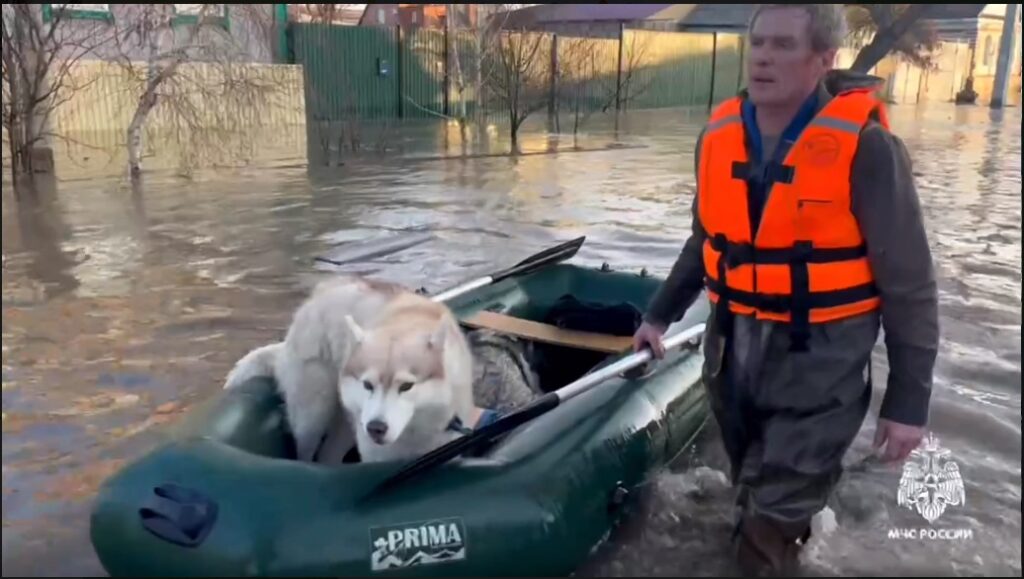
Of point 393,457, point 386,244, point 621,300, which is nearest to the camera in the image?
point 393,457

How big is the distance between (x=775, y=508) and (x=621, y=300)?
269 cm

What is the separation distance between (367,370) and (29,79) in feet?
36.1

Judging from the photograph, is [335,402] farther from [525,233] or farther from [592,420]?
[525,233]

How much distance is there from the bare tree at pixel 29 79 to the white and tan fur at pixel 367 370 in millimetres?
9305

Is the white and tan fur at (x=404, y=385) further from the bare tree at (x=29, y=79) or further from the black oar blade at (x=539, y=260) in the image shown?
the bare tree at (x=29, y=79)

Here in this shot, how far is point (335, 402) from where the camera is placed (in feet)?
12.9

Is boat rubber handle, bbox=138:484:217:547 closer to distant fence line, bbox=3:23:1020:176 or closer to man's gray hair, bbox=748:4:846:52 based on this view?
man's gray hair, bbox=748:4:846:52

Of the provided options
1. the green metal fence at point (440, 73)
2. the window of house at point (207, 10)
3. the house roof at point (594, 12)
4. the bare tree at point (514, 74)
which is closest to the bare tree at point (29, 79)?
the window of house at point (207, 10)

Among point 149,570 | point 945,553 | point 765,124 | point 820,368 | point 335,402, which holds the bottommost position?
point 945,553

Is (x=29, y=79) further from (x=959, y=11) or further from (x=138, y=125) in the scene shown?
(x=959, y=11)

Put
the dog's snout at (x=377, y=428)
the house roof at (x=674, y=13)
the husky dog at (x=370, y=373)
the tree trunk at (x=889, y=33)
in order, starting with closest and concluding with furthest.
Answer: the dog's snout at (x=377, y=428)
the husky dog at (x=370, y=373)
the tree trunk at (x=889, y=33)
the house roof at (x=674, y=13)

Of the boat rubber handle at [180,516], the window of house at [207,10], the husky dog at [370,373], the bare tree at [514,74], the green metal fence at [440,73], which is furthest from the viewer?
the green metal fence at [440,73]

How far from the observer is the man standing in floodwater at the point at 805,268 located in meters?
2.91

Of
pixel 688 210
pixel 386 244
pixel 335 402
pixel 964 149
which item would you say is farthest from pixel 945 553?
pixel 964 149
